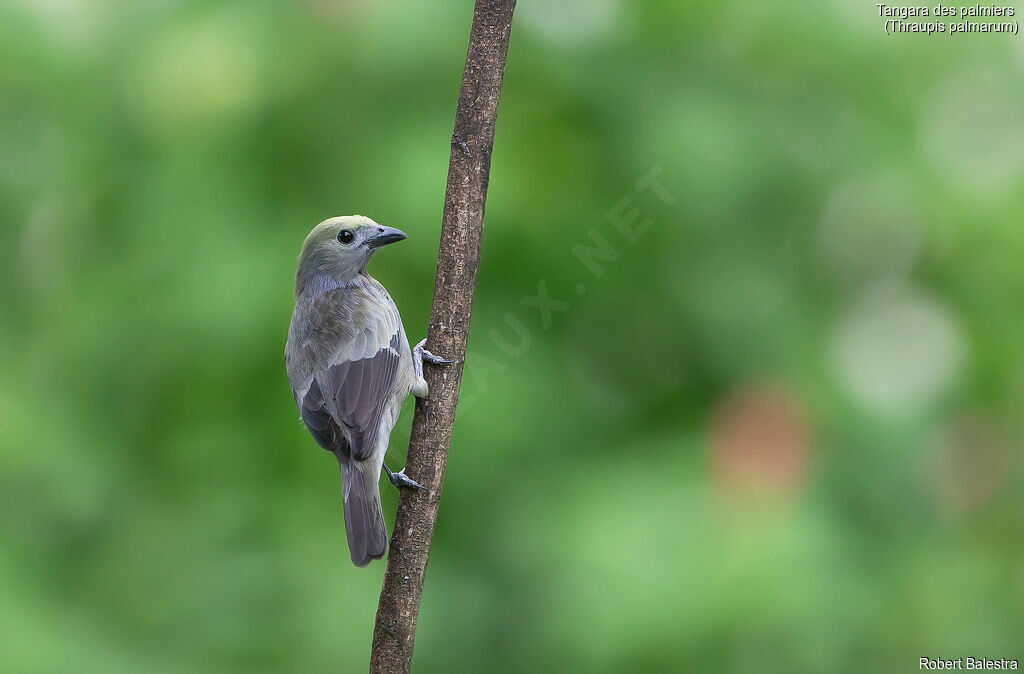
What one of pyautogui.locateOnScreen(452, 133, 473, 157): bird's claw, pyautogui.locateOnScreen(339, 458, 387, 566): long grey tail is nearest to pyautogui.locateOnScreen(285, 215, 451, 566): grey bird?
pyautogui.locateOnScreen(339, 458, 387, 566): long grey tail

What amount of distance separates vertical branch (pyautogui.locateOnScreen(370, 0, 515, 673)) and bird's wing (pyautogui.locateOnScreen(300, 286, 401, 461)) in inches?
30.5

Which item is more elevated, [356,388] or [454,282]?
[356,388]

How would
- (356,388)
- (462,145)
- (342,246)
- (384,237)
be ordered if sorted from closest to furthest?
(462,145), (356,388), (384,237), (342,246)

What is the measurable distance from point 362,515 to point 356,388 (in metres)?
0.56

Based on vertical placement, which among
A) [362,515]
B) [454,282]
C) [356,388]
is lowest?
[362,515]

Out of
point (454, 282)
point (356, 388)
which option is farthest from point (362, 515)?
point (454, 282)

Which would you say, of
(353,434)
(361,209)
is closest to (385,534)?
(353,434)

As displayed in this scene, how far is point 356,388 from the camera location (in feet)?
11.7

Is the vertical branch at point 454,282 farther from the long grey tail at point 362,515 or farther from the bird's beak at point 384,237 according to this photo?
the bird's beak at point 384,237

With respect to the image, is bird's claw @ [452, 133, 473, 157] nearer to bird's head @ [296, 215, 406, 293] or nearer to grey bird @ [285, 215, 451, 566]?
grey bird @ [285, 215, 451, 566]

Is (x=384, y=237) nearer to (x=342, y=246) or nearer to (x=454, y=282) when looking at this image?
(x=342, y=246)

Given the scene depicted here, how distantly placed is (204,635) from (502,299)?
1981 millimetres

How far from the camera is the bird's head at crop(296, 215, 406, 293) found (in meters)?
3.83

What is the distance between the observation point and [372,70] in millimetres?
4492
